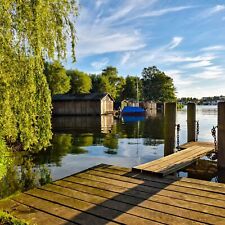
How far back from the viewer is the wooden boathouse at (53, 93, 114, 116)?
55.5 meters

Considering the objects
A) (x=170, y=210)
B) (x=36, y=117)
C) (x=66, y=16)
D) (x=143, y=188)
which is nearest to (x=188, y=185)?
(x=143, y=188)

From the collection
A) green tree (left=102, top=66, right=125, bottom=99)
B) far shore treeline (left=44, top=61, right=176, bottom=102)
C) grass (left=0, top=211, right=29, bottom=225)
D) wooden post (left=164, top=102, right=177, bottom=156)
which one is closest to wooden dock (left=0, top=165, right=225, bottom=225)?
grass (left=0, top=211, right=29, bottom=225)

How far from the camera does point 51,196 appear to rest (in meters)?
6.41

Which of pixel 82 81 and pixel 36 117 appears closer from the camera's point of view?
pixel 36 117

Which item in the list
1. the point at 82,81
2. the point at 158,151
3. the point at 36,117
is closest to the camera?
the point at 36,117

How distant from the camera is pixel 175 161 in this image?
10203 mm

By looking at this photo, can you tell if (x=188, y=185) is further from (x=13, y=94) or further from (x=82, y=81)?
(x=82, y=81)

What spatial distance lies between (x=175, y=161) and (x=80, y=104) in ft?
154

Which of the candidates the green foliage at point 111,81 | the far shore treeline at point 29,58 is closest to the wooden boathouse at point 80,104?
the green foliage at point 111,81

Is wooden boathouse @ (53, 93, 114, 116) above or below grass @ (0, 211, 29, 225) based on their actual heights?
above

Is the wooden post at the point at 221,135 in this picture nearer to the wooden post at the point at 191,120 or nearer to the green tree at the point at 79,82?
the wooden post at the point at 191,120

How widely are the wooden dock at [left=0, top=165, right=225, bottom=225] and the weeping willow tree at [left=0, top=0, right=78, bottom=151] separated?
1.45 metres

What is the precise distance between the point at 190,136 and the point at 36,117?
1063 centimetres

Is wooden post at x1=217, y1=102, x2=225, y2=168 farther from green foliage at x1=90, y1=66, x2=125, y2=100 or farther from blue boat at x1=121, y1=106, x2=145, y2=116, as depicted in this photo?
green foliage at x1=90, y1=66, x2=125, y2=100
